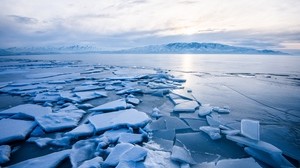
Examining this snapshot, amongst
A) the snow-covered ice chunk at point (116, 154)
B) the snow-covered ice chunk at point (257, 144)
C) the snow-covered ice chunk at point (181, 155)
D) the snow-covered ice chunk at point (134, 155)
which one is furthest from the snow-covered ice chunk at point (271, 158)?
the snow-covered ice chunk at point (116, 154)

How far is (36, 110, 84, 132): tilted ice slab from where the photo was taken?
120 inches

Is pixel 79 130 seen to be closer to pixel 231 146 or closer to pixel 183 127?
pixel 183 127

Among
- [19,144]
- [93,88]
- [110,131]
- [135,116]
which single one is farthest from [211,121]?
[93,88]

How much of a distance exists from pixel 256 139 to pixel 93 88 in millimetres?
5501

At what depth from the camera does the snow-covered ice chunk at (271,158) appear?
2.10 metres

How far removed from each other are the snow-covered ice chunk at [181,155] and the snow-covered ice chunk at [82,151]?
105cm

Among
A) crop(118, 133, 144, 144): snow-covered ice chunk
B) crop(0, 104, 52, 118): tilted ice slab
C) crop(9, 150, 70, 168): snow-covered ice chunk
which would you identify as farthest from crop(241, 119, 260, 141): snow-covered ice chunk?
crop(0, 104, 52, 118): tilted ice slab

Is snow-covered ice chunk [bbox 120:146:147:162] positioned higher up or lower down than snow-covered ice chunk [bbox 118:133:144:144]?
higher up

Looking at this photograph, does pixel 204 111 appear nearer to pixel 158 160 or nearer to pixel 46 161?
pixel 158 160

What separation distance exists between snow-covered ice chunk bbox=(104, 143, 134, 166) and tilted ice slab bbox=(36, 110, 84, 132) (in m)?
1.30

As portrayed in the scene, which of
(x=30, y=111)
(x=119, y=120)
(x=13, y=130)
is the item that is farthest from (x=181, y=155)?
(x=30, y=111)

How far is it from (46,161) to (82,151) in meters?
0.42

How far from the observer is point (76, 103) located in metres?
4.62

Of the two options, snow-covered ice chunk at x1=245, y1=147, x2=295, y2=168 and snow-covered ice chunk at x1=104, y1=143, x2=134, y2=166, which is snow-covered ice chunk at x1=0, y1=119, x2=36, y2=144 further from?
snow-covered ice chunk at x1=245, y1=147, x2=295, y2=168
